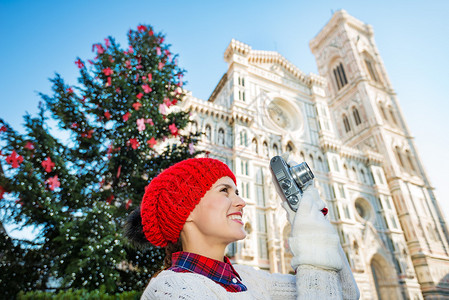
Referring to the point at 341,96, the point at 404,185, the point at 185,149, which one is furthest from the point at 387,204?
the point at 185,149

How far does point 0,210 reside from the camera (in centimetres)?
480

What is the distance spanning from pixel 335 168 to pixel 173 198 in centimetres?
1809

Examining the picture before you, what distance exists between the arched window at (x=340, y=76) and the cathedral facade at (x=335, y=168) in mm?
2510

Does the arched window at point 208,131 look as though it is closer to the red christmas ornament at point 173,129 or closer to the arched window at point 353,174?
the red christmas ornament at point 173,129

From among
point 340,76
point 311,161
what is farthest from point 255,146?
point 340,76

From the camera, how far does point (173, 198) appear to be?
1.67 m

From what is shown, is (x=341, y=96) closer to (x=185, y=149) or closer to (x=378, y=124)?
(x=378, y=124)

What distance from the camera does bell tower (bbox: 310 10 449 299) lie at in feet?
57.4

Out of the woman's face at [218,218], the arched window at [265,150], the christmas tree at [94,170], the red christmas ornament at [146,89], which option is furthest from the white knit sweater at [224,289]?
the arched window at [265,150]

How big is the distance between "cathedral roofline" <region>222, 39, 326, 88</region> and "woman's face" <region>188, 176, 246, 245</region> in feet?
57.0

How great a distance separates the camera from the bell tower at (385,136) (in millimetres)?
17484

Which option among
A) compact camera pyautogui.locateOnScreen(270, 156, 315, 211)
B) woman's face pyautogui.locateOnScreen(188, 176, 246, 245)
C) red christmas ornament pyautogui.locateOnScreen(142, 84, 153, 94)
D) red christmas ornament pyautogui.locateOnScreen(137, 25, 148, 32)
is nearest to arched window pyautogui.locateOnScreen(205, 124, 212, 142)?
red christmas ornament pyautogui.locateOnScreen(137, 25, 148, 32)

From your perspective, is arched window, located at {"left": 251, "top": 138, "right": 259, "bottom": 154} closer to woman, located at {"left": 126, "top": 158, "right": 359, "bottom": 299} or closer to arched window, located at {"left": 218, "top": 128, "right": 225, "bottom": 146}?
arched window, located at {"left": 218, "top": 128, "right": 225, "bottom": 146}

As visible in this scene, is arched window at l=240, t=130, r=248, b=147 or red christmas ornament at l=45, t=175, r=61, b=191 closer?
red christmas ornament at l=45, t=175, r=61, b=191
